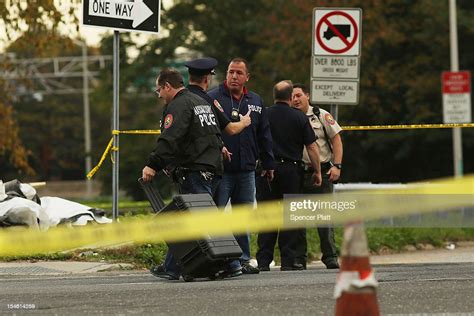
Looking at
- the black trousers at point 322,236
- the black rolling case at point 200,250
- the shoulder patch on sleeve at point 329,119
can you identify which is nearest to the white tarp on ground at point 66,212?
the black trousers at point 322,236

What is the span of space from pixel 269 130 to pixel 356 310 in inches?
241

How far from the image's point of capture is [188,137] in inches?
453

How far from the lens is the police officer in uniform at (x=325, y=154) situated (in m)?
13.6

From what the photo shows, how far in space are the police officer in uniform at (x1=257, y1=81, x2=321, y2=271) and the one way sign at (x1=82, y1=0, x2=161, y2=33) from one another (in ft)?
6.78

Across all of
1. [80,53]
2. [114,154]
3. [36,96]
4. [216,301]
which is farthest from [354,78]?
[80,53]

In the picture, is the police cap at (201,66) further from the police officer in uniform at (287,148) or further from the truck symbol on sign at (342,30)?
the truck symbol on sign at (342,30)

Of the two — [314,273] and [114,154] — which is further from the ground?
[114,154]

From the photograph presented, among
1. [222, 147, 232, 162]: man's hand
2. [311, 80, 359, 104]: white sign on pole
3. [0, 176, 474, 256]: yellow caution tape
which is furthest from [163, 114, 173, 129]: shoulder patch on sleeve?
[311, 80, 359, 104]: white sign on pole

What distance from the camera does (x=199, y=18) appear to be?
54781mm

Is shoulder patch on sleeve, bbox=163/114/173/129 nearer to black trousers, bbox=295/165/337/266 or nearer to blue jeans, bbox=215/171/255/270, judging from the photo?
blue jeans, bbox=215/171/255/270

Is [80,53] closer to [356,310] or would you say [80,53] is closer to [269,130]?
[269,130]

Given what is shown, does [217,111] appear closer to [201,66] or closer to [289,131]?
[201,66]

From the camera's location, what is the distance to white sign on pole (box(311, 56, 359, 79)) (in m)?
16.3

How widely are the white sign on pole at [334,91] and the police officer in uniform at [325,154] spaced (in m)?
2.36
